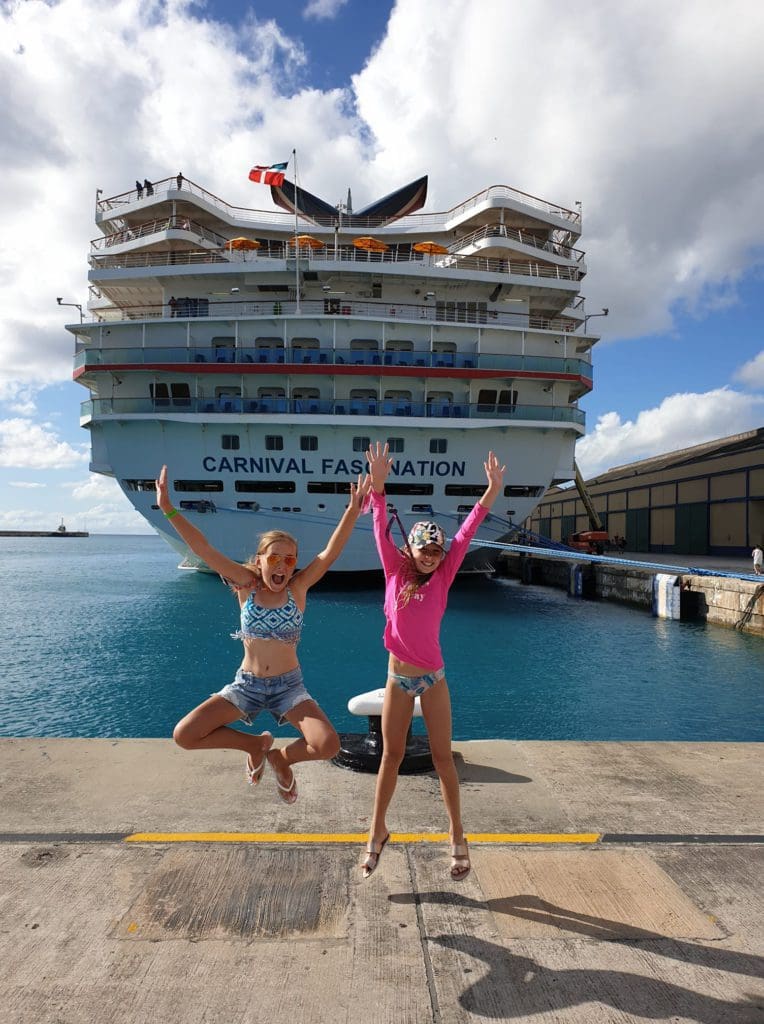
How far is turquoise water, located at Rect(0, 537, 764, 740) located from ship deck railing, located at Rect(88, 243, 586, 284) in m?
13.6

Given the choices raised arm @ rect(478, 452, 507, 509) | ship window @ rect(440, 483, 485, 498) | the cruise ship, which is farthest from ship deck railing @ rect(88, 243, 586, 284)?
raised arm @ rect(478, 452, 507, 509)

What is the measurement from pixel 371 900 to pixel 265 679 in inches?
45.8

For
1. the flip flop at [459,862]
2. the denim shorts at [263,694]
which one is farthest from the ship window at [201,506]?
the flip flop at [459,862]

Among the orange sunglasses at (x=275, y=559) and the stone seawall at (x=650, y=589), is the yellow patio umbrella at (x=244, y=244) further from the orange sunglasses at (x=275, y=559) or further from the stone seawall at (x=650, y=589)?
the orange sunglasses at (x=275, y=559)

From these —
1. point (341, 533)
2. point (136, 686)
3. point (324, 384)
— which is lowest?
point (136, 686)

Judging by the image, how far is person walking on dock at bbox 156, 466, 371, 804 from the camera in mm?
3418

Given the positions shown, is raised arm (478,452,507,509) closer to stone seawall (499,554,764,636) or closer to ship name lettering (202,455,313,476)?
stone seawall (499,554,764,636)

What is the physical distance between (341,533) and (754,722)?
10.2m

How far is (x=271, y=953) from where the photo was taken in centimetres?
266

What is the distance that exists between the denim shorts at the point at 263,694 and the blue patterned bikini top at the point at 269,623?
0.20 meters

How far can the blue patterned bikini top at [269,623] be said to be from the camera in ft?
11.5

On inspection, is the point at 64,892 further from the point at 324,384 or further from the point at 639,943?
the point at 324,384

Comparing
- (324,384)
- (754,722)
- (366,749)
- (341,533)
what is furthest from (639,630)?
(341,533)

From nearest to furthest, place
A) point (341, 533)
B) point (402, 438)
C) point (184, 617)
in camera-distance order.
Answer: point (341, 533)
point (184, 617)
point (402, 438)
